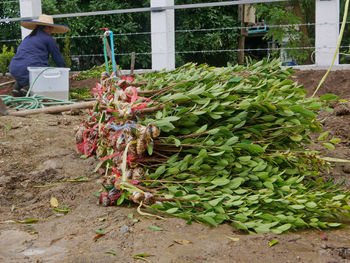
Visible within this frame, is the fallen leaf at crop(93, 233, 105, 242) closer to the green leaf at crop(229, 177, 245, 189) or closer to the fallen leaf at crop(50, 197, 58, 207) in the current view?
the fallen leaf at crop(50, 197, 58, 207)

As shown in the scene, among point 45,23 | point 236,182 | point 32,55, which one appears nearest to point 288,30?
point 45,23

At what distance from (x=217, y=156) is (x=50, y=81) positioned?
4.11 metres

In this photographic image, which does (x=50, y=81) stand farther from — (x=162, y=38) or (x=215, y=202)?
(x=215, y=202)

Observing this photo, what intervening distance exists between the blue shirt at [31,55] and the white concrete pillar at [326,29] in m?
4.55

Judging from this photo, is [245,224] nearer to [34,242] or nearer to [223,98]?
[223,98]

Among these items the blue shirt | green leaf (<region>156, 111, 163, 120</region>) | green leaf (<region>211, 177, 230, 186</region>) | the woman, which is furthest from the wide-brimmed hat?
green leaf (<region>211, 177, 230, 186</region>)

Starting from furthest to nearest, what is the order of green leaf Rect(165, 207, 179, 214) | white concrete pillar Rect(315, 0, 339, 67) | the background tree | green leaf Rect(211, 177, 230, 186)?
the background tree, white concrete pillar Rect(315, 0, 339, 67), green leaf Rect(211, 177, 230, 186), green leaf Rect(165, 207, 179, 214)

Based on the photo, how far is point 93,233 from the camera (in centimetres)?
192

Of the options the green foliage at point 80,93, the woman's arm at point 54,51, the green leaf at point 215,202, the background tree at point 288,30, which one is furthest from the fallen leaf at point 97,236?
the background tree at point 288,30

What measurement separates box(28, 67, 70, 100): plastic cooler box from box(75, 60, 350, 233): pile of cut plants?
337 centimetres

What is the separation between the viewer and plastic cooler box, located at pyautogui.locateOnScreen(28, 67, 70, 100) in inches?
223

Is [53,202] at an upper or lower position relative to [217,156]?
lower

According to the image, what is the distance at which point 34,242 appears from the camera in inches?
73.9

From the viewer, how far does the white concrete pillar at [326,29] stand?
6488 mm
